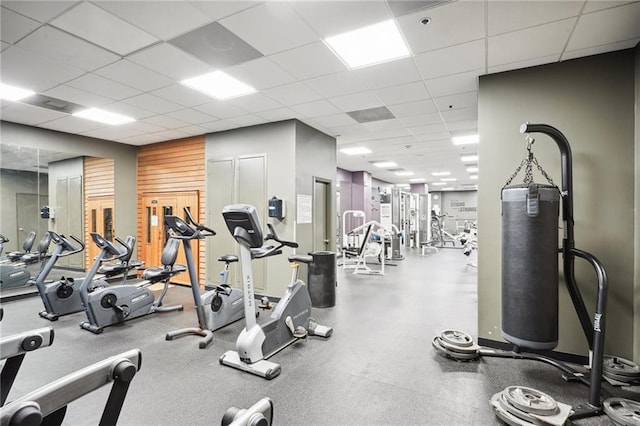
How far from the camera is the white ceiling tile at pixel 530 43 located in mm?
2688

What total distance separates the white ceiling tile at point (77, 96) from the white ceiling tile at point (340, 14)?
10.9ft

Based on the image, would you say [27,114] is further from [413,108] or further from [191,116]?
[413,108]

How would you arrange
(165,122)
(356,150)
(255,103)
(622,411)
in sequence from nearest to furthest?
1. (622,411)
2. (255,103)
3. (165,122)
4. (356,150)

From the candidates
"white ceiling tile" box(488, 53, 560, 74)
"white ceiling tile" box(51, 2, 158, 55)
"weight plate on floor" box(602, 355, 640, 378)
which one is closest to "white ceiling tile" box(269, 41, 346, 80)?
"white ceiling tile" box(51, 2, 158, 55)

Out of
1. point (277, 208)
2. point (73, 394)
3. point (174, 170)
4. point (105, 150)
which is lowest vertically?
point (73, 394)

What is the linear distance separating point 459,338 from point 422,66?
2947 mm

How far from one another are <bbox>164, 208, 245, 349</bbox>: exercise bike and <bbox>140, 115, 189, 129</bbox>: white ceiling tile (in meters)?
2.17

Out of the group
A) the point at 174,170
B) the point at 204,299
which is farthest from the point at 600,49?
the point at 174,170

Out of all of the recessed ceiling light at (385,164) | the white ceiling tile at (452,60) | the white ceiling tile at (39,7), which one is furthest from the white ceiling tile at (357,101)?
the recessed ceiling light at (385,164)

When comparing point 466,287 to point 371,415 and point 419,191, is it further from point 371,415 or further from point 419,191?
point 419,191

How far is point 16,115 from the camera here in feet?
16.5

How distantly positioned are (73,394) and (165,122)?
206 inches

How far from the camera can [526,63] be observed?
3.29 meters

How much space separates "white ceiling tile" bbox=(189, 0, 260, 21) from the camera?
2.36 meters
